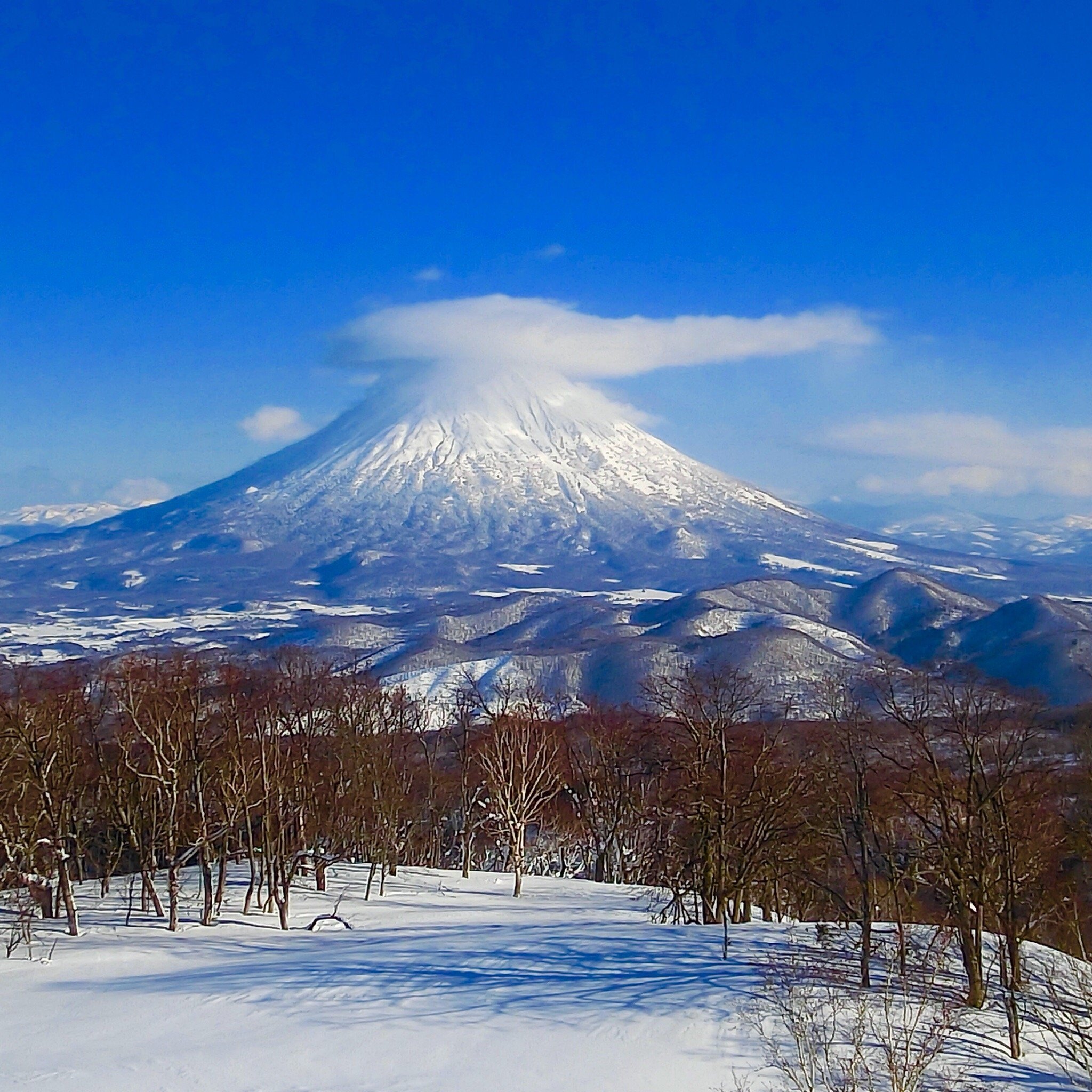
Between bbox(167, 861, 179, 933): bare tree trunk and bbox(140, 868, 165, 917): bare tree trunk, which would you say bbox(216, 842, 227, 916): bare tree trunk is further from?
bbox(167, 861, 179, 933): bare tree trunk

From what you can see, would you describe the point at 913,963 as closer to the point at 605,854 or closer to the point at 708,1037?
the point at 708,1037

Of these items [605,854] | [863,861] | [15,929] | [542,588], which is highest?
[542,588]

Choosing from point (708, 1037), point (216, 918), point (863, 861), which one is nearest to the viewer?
point (708, 1037)

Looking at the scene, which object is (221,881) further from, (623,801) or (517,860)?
(623,801)

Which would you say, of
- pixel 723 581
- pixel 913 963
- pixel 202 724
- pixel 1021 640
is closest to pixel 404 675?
pixel 1021 640

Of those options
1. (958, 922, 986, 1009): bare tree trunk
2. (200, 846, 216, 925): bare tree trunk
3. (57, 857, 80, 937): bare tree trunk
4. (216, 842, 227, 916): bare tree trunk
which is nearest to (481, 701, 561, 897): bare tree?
(216, 842, 227, 916): bare tree trunk

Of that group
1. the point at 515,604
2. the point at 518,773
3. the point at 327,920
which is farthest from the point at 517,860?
the point at 515,604
